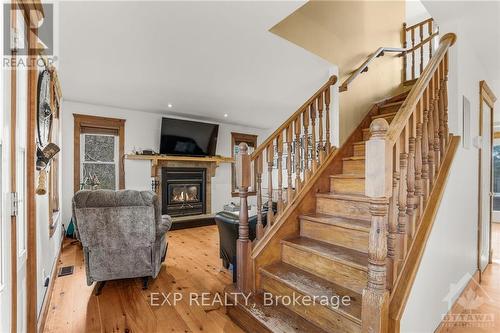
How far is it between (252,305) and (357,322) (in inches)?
30.3

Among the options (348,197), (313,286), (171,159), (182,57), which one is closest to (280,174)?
(348,197)

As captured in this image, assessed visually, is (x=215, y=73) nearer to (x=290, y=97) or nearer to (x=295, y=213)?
(x=290, y=97)

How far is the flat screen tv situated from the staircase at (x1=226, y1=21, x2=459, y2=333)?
3.40 meters

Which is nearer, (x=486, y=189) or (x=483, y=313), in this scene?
(x=483, y=313)

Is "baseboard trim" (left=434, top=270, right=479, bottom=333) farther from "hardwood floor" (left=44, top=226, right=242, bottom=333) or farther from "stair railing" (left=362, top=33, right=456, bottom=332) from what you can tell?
"hardwood floor" (left=44, top=226, right=242, bottom=333)

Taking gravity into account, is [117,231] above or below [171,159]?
below

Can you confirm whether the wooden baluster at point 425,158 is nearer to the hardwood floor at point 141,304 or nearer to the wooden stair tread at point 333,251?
the wooden stair tread at point 333,251

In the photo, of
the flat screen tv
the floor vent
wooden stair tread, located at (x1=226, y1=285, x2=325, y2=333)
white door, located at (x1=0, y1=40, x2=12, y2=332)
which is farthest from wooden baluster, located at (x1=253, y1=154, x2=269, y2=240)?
the flat screen tv

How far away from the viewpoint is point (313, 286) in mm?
1797

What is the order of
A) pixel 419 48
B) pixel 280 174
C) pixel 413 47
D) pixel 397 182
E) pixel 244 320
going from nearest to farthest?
pixel 397 182
pixel 244 320
pixel 280 174
pixel 413 47
pixel 419 48

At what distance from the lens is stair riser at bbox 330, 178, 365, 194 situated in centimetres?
245

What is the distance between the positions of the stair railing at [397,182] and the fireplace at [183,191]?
15.2 feet

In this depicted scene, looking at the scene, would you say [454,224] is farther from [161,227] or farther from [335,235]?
[161,227]

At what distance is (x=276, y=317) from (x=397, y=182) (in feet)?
3.91
